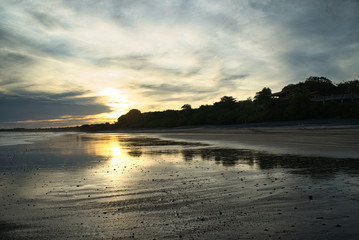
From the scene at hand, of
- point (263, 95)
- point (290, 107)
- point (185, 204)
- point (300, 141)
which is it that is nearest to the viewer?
point (185, 204)

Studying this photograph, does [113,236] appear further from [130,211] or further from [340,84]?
[340,84]

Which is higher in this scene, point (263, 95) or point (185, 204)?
point (263, 95)

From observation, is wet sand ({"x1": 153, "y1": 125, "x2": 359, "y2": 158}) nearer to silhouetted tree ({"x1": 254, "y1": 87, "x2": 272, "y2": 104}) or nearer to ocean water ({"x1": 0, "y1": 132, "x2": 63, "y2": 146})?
ocean water ({"x1": 0, "y1": 132, "x2": 63, "y2": 146})

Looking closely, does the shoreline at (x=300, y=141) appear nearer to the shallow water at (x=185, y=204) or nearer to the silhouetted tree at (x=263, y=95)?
the shallow water at (x=185, y=204)

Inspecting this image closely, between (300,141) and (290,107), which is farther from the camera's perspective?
(290,107)

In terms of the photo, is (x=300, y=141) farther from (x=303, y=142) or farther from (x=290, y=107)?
(x=290, y=107)

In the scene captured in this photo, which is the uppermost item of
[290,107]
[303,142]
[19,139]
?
[290,107]

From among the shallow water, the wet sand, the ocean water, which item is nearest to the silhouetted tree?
the wet sand

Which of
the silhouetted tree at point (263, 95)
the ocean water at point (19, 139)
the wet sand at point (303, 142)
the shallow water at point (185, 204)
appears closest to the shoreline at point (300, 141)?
the wet sand at point (303, 142)

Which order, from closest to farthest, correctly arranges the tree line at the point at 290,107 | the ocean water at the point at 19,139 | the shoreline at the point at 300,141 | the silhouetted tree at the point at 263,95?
the shoreline at the point at 300,141 → the ocean water at the point at 19,139 → the tree line at the point at 290,107 → the silhouetted tree at the point at 263,95

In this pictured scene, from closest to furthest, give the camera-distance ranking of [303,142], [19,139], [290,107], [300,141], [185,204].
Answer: [185,204] → [303,142] → [300,141] → [19,139] → [290,107]

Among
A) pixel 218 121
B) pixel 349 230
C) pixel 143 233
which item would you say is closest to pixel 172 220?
pixel 143 233

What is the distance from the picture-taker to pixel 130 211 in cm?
542

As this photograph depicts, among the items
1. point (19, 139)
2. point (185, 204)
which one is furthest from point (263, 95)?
point (185, 204)
